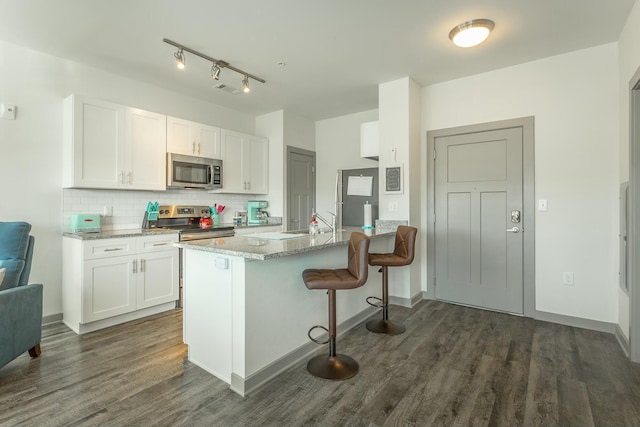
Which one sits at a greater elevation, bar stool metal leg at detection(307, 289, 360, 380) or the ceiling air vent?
the ceiling air vent

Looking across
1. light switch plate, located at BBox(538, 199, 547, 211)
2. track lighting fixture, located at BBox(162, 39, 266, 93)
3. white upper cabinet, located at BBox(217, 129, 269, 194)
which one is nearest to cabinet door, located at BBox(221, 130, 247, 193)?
white upper cabinet, located at BBox(217, 129, 269, 194)

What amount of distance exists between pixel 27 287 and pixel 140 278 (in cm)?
102

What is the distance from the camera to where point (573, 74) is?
3057 millimetres

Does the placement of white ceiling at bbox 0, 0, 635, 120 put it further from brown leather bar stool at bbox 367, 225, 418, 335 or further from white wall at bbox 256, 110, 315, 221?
brown leather bar stool at bbox 367, 225, 418, 335

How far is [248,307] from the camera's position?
6.49ft

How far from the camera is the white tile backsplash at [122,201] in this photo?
330cm

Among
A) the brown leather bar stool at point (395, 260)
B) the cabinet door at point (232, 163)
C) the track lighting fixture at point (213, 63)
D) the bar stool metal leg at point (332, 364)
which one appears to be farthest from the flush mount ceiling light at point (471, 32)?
the cabinet door at point (232, 163)

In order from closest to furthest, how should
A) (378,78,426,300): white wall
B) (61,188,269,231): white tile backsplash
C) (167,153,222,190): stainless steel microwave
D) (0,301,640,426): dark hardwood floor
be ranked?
(0,301,640,426): dark hardwood floor, (61,188,269,231): white tile backsplash, (378,78,426,300): white wall, (167,153,222,190): stainless steel microwave

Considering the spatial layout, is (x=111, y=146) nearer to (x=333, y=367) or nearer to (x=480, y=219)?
(x=333, y=367)

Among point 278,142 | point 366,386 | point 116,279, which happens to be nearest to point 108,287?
point 116,279

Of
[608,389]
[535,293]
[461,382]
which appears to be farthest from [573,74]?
[461,382]

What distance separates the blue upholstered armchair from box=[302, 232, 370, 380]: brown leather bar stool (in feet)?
6.23

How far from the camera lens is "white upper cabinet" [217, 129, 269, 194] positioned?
451 cm

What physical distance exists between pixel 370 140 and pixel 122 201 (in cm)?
299
